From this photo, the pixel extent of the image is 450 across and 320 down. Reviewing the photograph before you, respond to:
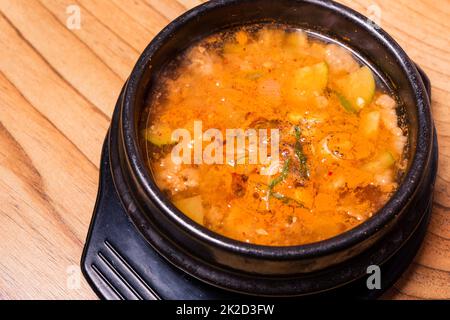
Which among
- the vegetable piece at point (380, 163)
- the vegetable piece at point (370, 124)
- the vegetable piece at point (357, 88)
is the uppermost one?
the vegetable piece at point (357, 88)

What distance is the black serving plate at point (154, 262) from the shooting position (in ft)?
5.92

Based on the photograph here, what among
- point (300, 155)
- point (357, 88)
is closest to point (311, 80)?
point (357, 88)

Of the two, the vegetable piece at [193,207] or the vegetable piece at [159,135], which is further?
the vegetable piece at [159,135]

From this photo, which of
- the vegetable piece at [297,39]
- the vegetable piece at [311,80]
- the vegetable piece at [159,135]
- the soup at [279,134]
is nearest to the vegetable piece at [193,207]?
the soup at [279,134]

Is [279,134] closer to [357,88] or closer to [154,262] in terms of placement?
[357,88]

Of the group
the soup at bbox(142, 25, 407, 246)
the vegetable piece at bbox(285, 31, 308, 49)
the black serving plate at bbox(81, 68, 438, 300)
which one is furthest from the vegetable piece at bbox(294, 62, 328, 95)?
the black serving plate at bbox(81, 68, 438, 300)

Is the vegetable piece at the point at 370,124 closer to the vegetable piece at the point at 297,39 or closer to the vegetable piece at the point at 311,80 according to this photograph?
the vegetable piece at the point at 311,80

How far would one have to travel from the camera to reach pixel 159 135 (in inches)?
78.0

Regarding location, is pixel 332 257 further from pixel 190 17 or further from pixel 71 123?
pixel 71 123

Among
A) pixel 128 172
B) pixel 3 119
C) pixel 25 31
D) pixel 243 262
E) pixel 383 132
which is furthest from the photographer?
pixel 25 31

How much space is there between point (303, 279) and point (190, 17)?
922 mm

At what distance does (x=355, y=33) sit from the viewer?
2109mm

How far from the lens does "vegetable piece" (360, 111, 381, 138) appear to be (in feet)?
6.57
